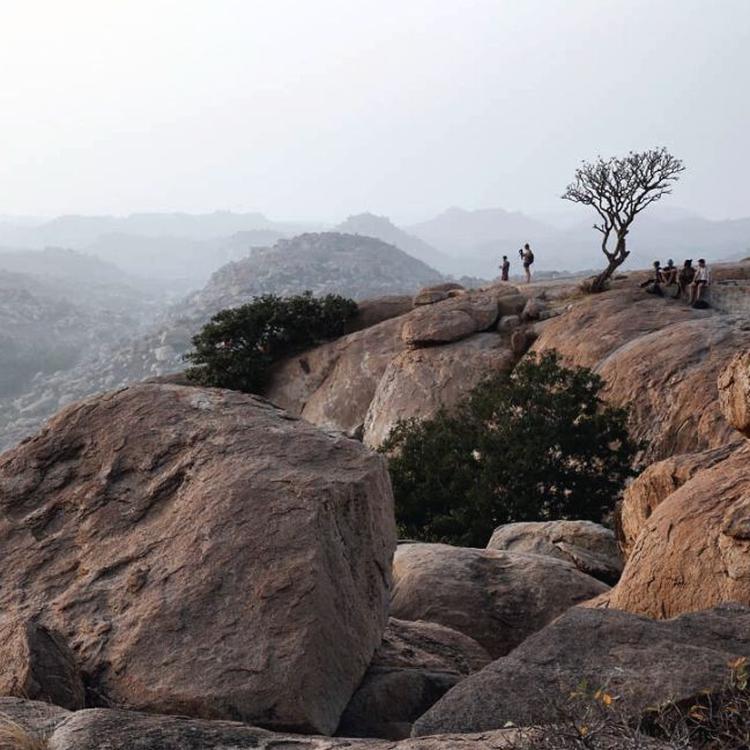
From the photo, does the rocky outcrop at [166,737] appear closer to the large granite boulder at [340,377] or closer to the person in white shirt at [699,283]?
the person in white shirt at [699,283]

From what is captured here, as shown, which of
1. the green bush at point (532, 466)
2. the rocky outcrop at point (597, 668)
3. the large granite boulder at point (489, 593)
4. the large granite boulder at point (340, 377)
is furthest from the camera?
the large granite boulder at point (340, 377)

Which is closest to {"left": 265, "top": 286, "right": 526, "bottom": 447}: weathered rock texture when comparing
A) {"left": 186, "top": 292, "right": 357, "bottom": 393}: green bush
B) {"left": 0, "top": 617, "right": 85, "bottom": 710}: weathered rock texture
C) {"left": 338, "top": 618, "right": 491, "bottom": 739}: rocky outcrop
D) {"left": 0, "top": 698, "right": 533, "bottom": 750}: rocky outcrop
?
{"left": 186, "top": 292, "right": 357, "bottom": 393}: green bush

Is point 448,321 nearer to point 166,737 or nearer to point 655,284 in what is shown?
point 655,284

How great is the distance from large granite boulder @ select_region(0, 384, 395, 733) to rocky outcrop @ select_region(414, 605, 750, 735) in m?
1.44

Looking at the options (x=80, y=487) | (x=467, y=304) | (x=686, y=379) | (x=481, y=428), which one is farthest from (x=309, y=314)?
(x=80, y=487)

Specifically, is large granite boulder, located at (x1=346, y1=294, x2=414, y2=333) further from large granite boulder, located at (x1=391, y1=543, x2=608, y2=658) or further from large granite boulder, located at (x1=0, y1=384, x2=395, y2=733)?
large granite boulder, located at (x1=0, y1=384, x2=395, y2=733)

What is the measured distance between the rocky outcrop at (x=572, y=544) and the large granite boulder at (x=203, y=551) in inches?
207

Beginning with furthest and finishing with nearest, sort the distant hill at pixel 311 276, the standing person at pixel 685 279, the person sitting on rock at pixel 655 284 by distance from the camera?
1. the distant hill at pixel 311 276
2. the person sitting on rock at pixel 655 284
3. the standing person at pixel 685 279

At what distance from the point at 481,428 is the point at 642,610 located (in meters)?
14.6

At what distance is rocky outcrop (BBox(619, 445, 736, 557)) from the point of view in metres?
10.7

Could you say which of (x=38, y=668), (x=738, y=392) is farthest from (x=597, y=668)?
(x=738, y=392)

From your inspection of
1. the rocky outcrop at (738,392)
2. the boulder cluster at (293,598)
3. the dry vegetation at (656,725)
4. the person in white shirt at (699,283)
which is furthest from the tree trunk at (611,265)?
the dry vegetation at (656,725)

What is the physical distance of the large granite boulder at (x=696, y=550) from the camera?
27.2 feet

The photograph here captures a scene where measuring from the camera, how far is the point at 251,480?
7.70 m
